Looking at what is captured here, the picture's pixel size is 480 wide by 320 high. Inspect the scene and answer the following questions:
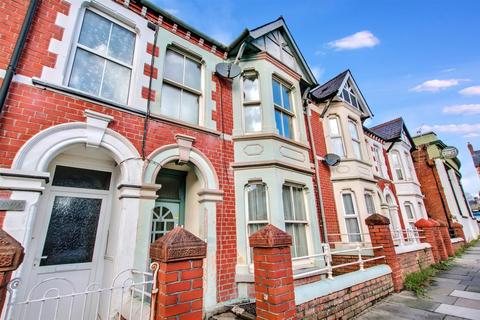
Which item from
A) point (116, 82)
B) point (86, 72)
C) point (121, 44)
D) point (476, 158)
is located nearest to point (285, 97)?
point (121, 44)

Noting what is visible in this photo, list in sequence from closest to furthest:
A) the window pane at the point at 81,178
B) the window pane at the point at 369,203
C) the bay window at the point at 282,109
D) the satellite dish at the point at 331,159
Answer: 1. the window pane at the point at 81,178
2. the bay window at the point at 282,109
3. the satellite dish at the point at 331,159
4. the window pane at the point at 369,203

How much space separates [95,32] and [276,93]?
15.8 ft

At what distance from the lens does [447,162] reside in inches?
762

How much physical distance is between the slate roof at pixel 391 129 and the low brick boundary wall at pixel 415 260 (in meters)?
7.91

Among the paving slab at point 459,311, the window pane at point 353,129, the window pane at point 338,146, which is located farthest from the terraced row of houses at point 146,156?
the window pane at point 353,129

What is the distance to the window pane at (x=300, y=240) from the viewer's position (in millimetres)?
5734

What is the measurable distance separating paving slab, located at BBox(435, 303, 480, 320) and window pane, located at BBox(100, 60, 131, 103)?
7.33m

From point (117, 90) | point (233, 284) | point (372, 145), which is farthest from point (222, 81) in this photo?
point (372, 145)

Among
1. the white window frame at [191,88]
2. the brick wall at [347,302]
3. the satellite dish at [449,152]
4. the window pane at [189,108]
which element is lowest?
the brick wall at [347,302]

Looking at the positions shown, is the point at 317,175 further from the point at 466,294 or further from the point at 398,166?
the point at 398,166

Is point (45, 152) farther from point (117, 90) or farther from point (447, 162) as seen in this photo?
point (447, 162)

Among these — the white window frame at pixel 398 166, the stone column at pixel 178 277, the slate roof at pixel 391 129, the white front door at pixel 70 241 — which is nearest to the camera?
the stone column at pixel 178 277

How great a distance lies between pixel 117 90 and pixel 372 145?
12635 millimetres

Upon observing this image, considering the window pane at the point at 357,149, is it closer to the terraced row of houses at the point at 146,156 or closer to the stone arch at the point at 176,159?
the terraced row of houses at the point at 146,156
